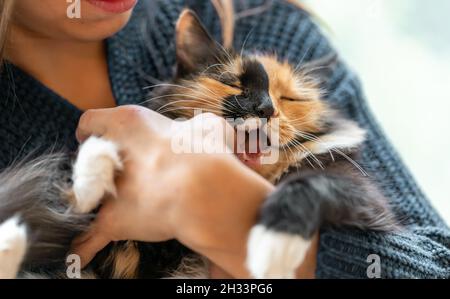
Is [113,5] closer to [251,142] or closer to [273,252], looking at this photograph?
[251,142]

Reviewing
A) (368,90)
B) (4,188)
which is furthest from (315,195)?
(368,90)

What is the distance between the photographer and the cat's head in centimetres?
86

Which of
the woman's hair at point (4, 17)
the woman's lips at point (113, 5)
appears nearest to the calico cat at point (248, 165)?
the woman's lips at point (113, 5)

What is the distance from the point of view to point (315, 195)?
72 centimetres

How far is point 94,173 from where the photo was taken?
746 millimetres

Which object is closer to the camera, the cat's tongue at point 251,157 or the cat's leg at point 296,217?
the cat's leg at point 296,217

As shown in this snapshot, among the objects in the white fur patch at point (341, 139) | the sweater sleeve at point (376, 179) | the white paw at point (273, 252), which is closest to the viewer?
the white paw at point (273, 252)

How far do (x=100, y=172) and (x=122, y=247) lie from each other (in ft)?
0.50

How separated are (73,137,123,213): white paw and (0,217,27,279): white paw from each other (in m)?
0.08

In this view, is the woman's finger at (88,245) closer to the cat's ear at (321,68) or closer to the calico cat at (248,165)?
the calico cat at (248,165)

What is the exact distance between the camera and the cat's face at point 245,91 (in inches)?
33.7

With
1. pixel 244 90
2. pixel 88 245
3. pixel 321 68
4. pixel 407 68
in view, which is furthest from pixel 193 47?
pixel 407 68

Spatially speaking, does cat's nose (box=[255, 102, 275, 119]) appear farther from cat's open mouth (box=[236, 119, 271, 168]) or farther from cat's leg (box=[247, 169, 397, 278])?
cat's leg (box=[247, 169, 397, 278])
